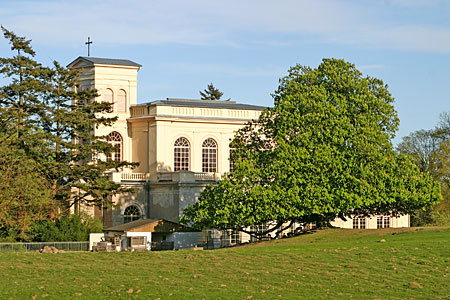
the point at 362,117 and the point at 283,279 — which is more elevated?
the point at 362,117

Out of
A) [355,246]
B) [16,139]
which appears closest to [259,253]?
[355,246]

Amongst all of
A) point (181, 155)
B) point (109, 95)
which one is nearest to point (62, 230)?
point (181, 155)

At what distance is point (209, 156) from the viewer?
57344mm

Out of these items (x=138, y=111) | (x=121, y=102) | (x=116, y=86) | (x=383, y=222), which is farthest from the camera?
(x=383, y=222)

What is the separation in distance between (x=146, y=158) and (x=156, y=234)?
9028mm

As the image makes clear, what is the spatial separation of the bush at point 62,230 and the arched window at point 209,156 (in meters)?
13.0

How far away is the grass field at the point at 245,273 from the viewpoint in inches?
892

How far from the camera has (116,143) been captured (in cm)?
5650

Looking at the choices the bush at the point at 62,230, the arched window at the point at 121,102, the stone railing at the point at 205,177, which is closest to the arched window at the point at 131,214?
the stone railing at the point at 205,177

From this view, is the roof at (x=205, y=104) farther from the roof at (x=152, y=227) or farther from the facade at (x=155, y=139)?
the roof at (x=152, y=227)

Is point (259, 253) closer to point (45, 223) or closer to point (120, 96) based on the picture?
point (45, 223)

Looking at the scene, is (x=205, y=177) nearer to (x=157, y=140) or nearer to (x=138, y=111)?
(x=157, y=140)

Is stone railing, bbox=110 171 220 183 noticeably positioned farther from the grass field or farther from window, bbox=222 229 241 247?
the grass field

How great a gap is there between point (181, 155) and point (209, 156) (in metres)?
2.29
